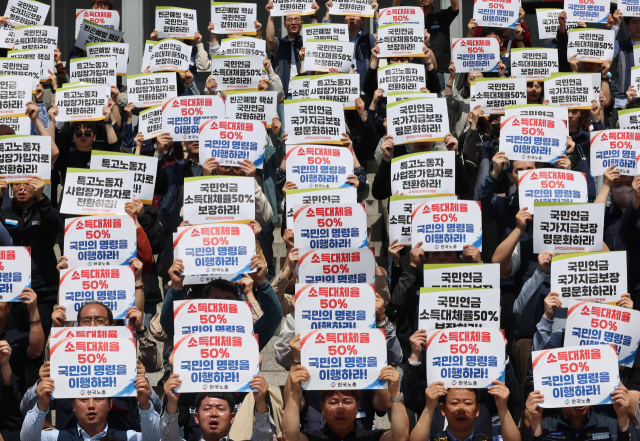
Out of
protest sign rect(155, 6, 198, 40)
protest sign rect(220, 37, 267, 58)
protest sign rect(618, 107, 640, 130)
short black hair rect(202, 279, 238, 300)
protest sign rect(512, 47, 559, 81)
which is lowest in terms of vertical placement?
short black hair rect(202, 279, 238, 300)

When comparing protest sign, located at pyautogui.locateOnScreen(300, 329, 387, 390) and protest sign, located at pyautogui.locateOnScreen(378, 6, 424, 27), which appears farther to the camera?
protest sign, located at pyautogui.locateOnScreen(378, 6, 424, 27)

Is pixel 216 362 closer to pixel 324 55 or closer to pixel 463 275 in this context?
pixel 463 275

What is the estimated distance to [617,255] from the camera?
8.16m

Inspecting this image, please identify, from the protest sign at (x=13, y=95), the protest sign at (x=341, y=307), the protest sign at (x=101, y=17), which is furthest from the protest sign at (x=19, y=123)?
the protest sign at (x=341, y=307)

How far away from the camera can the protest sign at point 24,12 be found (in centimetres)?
1431

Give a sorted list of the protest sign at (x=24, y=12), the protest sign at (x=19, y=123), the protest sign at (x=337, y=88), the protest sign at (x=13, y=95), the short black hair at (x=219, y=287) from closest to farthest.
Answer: the short black hair at (x=219, y=287) → the protest sign at (x=19, y=123) → the protest sign at (x=337, y=88) → the protest sign at (x=13, y=95) → the protest sign at (x=24, y=12)

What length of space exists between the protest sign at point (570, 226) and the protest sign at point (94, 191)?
373 cm

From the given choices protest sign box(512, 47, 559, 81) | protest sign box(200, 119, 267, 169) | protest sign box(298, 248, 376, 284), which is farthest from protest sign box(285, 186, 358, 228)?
protest sign box(512, 47, 559, 81)

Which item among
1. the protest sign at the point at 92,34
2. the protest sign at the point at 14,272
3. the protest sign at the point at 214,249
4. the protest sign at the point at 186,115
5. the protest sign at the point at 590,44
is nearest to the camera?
the protest sign at the point at 14,272

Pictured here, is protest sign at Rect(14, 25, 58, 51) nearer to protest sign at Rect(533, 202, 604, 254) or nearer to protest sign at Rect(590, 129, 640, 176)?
protest sign at Rect(590, 129, 640, 176)

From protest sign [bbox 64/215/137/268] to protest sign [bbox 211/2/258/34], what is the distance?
5.76 m

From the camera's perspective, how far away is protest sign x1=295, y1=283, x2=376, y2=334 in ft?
25.7

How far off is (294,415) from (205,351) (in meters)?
0.79

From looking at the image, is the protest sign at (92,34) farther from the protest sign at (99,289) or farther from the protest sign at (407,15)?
the protest sign at (99,289)
